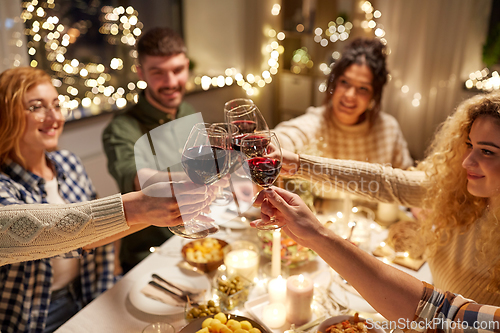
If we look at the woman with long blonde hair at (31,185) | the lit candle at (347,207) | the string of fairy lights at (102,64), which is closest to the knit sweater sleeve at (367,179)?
the lit candle at (347,207)

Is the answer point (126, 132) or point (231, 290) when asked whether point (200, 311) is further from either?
point (126, 132)

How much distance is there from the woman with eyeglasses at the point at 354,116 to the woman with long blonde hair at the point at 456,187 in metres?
0.48

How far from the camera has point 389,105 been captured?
335cm

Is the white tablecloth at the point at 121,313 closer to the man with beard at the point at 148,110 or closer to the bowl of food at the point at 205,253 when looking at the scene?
the bowl of food at the point at 205,253

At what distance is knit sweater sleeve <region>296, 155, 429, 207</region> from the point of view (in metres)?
1.14

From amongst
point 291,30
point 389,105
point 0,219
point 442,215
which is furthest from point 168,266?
point 291,30

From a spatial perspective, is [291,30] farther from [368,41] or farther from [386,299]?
[386,299]

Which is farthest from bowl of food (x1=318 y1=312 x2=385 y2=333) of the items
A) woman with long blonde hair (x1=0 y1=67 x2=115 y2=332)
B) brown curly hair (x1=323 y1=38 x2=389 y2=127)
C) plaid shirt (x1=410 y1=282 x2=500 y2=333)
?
brown curly hair (x1=323 y1=38 x2=389 y2=127)

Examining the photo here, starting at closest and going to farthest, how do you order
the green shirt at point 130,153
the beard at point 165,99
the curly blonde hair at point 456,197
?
the curly blonde hair at point 456,197, the green shirt at point 130,153, the beard at point 165,99

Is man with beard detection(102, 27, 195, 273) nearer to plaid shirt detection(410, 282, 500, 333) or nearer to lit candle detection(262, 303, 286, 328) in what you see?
lit candle detection(262, 303, 286, 328)

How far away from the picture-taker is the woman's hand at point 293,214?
0.78 meters

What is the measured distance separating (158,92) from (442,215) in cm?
148

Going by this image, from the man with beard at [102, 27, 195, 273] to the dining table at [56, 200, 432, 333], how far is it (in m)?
0.45

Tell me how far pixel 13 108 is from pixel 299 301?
3.81 feet
